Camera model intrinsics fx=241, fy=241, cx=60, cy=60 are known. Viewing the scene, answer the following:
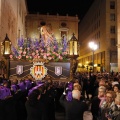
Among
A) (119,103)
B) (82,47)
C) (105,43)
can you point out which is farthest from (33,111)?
(82,47)

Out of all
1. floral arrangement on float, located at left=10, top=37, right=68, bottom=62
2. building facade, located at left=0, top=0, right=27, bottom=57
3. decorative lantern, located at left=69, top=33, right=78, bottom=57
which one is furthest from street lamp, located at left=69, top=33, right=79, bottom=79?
building facade, located at left=0, top=0, right=27, bottom=57

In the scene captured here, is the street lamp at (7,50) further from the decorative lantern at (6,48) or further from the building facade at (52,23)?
the building facade at (52,23)

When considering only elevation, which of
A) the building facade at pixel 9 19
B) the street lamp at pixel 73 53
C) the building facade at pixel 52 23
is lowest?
the street lamp at pixel 73 53

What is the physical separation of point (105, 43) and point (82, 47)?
29558mm

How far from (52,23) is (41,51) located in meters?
42.4

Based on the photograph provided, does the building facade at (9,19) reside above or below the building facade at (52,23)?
below

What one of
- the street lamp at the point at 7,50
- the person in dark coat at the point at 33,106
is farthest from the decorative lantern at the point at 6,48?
the person in dark coat at the point at 33,106

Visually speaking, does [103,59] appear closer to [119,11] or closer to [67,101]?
[119,11]

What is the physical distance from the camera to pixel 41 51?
14.1 meters

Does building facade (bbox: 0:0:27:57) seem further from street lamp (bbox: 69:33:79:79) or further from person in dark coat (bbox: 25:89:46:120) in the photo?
person in dark coat (bbox: 25:89:46:120)

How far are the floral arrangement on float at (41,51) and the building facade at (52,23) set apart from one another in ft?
132

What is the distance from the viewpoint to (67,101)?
5.80 m

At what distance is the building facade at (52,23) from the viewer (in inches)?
2156

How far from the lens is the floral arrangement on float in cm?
1400
